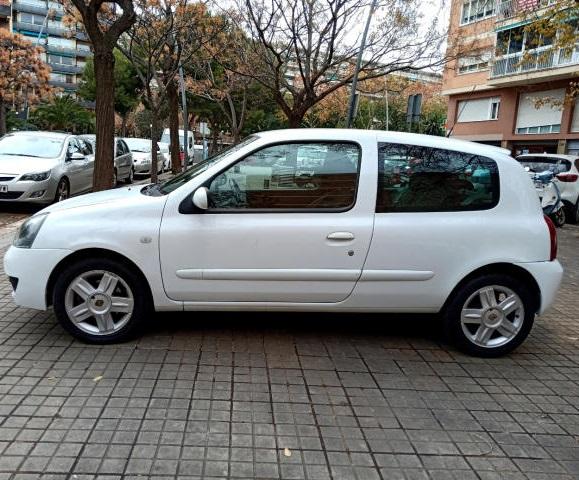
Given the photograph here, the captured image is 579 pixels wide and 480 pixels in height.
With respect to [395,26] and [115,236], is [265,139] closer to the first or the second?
[115,236]

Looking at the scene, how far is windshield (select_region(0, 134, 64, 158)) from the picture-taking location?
11186mm

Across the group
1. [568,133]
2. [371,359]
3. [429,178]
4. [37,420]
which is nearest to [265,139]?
[429,178]

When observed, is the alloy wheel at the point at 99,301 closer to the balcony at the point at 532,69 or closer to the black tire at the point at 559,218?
the black tire at the point at 559,218

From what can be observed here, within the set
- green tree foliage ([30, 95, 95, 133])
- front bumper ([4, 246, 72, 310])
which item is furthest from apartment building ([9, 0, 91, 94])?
front bumper ([4, 246, 72, 310])

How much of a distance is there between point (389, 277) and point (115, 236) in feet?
6.58

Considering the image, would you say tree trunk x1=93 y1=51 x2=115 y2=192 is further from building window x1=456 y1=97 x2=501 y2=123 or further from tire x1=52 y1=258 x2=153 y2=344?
building window x1=456 y1=97 x2=501 y2=123

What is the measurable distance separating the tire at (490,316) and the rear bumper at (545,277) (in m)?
0.08

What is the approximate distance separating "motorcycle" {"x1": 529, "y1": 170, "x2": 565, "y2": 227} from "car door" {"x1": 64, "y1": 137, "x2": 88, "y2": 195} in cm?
978

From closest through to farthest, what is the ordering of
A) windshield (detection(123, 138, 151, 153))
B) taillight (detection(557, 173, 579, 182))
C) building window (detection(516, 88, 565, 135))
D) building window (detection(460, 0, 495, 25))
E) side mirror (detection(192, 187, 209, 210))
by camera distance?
1. side mirror (detection(192, 187, 209, 210))
2. taillight (detection(557, 173, 579, 182))
3. windshield (detection(123, 138, 151, 153))
4. building window (detection(516, 88, 565, 135))
5. building window (detection(460, 0, 495, 25))

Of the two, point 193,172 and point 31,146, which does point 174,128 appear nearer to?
point 31,146

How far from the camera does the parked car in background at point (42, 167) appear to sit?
10258mm

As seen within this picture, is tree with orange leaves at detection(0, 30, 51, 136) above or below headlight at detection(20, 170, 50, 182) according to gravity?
above

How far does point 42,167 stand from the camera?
34.9 feet

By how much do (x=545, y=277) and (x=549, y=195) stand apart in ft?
29.7
